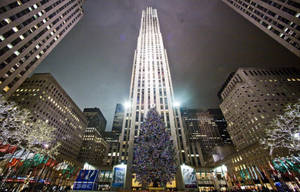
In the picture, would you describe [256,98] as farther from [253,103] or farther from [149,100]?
[149,100]

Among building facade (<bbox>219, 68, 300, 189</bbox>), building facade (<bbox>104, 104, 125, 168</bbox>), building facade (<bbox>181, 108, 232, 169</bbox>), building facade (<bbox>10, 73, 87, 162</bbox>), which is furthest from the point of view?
Result: building facade (<bbox>181, 108, 232, 169</bbox>)

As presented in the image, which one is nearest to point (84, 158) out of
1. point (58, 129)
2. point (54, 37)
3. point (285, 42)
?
point (58, 129)

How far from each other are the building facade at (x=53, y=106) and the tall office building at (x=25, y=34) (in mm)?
20860

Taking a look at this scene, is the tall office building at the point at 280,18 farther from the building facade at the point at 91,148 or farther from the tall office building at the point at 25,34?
the building facade at the point at 91,148

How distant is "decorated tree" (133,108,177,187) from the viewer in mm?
15961

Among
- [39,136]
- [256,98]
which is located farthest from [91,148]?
[256,98]

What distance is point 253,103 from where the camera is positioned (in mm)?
59000

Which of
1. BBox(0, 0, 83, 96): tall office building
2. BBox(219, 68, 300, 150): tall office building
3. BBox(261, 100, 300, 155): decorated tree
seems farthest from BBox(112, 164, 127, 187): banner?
BBox(219, 68, 300, 150): tall office building

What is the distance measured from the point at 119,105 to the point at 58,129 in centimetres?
8397

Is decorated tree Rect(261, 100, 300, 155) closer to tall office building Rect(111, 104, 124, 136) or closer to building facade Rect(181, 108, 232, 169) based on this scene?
building facade Rect(181, 108, 232, 169)

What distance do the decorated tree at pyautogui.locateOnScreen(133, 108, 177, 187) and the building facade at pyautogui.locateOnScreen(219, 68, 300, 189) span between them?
39836 mm

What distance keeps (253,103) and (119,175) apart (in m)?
63.7

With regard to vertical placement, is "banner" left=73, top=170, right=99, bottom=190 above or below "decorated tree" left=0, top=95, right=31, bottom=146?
below

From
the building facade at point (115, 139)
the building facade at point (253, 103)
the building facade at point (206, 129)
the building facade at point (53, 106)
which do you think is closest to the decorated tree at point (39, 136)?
the building facade at point (53, 106)
